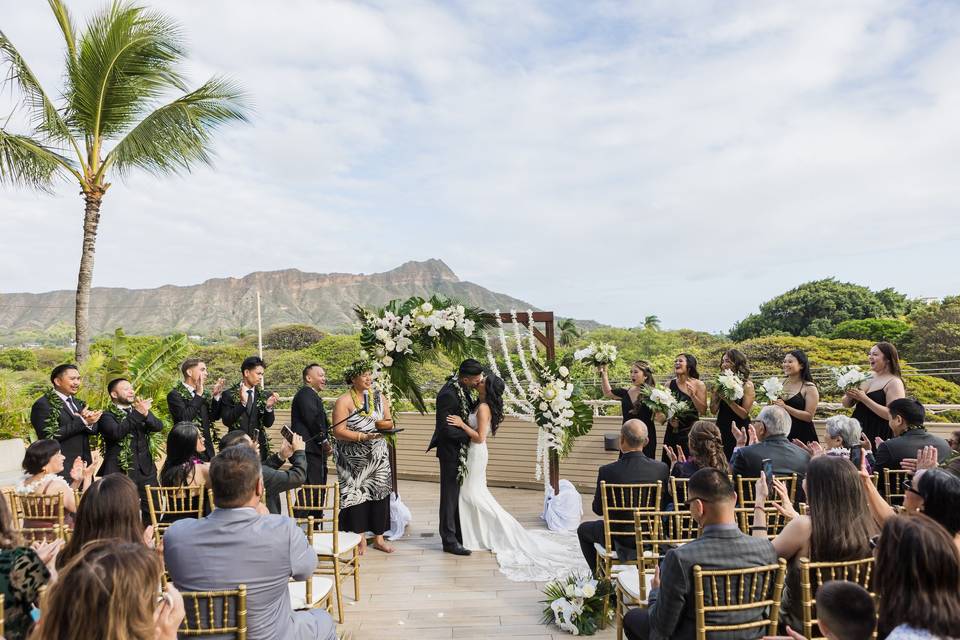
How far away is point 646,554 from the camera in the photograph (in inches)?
159

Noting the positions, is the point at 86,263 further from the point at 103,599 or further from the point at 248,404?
the point at 103,599

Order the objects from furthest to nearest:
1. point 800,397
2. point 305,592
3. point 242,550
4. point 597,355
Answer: point 597,355, point 800,397, point 305,592, point 242,550

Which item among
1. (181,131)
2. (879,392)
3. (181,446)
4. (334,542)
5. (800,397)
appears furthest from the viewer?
(181,131)

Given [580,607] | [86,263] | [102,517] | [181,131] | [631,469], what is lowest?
[580,607]

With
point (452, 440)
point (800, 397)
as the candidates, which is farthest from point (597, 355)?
point (800, 397)

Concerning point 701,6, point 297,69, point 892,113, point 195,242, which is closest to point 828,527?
point 701,6

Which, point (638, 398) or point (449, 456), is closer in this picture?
point (449, 456)

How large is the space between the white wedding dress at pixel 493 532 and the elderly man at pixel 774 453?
1985 mm

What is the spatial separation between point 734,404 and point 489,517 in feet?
8.77

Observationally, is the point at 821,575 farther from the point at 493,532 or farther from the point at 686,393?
the point at 686,393

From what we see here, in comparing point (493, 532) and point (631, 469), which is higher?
point (631, 469)

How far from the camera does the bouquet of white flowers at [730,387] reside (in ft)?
20.8

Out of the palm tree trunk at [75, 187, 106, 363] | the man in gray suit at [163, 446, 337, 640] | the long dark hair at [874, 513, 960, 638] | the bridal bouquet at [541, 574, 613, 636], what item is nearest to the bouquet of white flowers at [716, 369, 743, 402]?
the bridal bouquet at [541, 574, 613, 636]

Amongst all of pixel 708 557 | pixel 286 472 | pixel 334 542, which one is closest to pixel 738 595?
pixel 708 557
